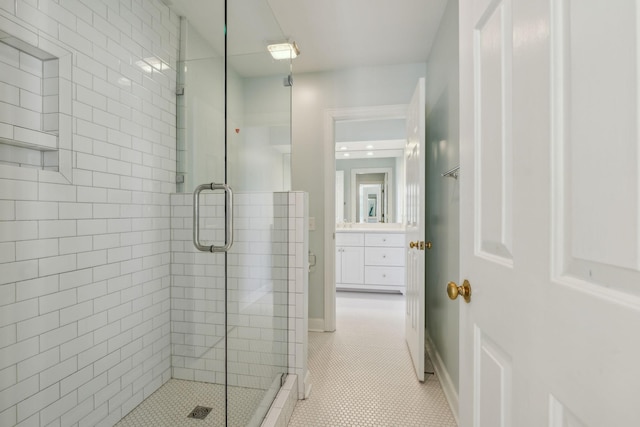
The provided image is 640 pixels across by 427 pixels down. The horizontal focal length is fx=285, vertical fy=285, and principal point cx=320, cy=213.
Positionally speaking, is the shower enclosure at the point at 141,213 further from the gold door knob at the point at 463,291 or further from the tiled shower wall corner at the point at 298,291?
the gold door knob at the point at 463,291

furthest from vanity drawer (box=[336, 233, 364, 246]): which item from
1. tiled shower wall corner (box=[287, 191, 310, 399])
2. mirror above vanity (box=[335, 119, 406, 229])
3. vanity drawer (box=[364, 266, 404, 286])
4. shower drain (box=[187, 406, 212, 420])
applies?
shower drain (box=[187, 406, 212, 420])

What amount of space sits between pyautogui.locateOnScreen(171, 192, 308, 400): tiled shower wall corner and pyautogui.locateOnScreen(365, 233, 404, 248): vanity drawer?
7.75ft

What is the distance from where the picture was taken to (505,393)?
606 mm

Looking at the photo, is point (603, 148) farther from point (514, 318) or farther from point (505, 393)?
point (505, 393)

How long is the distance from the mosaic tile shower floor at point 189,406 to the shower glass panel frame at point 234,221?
10mm

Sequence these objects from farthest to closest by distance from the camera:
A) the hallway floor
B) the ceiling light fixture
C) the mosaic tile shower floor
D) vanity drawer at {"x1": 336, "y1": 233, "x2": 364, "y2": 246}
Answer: vanity drawer at {"x1": 336, "y1": 233, "x2": 364, "y2": 246} < the ceiling light fixture < the hallway floor < the mosaic tile shower floor

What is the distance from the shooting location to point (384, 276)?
3916 mm

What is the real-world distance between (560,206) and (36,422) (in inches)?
68.2

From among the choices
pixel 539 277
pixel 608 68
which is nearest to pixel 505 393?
pixel 539 277

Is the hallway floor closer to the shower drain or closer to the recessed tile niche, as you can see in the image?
the shower drain

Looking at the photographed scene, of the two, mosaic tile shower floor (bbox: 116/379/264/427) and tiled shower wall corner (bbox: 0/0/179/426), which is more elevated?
tiled shower wall corner (bbox: 0/0/179/426)

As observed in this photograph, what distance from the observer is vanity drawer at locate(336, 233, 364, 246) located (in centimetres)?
400

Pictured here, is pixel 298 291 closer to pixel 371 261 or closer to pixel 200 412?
pixel 200 412

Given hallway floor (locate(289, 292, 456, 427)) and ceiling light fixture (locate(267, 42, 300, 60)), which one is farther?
ceiling light fixture (locate(267, 42, 300, 60))
